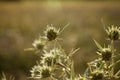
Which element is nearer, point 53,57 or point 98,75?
point 98,75

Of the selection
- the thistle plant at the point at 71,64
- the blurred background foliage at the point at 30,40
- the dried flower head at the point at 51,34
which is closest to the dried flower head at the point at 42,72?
the thistle plant at the point at 71,64

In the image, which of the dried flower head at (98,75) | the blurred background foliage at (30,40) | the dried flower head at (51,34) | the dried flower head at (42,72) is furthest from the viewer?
the blurred background foliage at (30,40)

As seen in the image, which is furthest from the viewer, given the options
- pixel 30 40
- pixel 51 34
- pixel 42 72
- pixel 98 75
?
pixel 30 40

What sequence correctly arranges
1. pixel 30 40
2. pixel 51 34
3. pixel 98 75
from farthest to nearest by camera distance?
1. pixel 30 40
2. pixel 51 34
3. pixel 98 75

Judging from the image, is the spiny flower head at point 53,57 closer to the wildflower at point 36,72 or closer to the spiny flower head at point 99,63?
the wildflower at point 36,72

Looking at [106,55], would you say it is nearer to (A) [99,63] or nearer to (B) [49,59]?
(A) [99,63]

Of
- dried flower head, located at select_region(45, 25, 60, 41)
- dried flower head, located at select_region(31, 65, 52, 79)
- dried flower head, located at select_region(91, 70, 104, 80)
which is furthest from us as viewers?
dried flower head, located at select_region(45, 25, 60, 41)

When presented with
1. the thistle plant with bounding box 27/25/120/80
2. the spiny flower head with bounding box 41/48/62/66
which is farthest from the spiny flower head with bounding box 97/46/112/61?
the spiny flower head with bounding box 41/48/62/66

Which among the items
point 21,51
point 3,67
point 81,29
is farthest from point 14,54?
point 81,29

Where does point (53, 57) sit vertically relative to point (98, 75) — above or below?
above

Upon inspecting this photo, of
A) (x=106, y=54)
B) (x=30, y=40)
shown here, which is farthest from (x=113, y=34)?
(x=30, y=40)

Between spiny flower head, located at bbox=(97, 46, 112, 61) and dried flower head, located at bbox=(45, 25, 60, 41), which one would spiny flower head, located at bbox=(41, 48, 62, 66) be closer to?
dried flower head, located at bbox=(45, 25, 60, 41)

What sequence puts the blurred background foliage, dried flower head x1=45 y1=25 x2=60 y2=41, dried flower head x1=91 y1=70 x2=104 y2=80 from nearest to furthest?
dried flower head x1=91 y1=70 x2=104 y2=80
dried flower head x1=45 y1=25 x2=60 y2=41
the blurred background foliage
